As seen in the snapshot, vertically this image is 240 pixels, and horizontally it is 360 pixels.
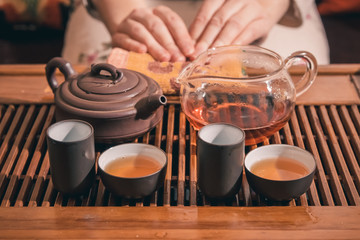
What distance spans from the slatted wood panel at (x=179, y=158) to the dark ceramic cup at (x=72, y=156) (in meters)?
0.03

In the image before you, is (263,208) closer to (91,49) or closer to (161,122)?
(161,122)

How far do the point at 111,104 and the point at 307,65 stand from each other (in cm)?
43

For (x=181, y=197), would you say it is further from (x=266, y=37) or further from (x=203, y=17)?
(x=266, y=37)

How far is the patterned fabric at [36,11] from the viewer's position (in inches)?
94.1

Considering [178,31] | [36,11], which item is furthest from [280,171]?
[36,11]

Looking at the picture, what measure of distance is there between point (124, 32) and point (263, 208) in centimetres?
85

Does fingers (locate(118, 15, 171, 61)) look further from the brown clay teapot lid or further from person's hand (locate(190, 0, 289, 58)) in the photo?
the brown clay teapot lid

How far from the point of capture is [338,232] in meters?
0.74

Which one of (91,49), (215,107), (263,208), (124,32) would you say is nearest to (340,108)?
(215,107)

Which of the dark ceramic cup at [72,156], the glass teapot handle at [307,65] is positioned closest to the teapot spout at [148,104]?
the dark ceramic cup at [72,156]

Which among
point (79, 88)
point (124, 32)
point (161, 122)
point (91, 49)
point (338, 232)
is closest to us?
point (338, 232)

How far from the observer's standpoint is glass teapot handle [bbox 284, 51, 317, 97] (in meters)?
0.99

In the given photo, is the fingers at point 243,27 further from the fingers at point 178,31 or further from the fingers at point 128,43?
the fingers at point 128,43

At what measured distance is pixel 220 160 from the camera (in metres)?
0.76
